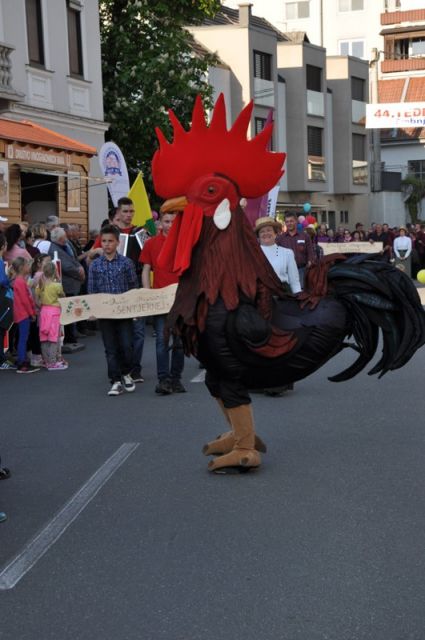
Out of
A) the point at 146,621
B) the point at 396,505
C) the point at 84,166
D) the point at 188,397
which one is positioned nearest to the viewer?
the point at 146,621

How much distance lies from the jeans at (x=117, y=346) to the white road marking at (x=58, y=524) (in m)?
2.78

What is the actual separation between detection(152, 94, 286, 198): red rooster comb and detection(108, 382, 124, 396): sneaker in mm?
4270

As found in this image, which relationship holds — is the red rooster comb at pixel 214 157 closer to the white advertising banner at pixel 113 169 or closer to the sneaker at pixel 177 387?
the sneaker at pixel 177 387

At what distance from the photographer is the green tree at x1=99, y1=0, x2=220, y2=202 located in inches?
1053

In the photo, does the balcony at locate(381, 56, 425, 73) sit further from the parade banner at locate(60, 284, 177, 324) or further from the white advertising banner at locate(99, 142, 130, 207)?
the parade banner at locate(60, 284, 177, 324)

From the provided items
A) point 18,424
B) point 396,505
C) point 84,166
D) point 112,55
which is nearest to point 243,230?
point 396,505

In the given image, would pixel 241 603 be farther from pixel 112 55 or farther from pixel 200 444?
pixel 112 55

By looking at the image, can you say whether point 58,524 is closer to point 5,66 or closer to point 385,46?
point 5,66

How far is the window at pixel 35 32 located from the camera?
22.8 metres

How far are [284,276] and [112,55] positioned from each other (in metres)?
20.6

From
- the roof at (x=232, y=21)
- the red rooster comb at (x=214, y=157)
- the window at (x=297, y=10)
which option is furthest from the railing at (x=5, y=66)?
the window at (x=297, y=10)

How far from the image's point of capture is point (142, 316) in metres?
10.3

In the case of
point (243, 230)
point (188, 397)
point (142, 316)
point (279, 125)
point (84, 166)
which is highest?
point (279, 125)

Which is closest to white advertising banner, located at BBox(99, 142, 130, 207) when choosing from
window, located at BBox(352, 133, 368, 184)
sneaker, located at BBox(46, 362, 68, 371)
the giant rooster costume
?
sneaker, located at BBox(46, 362, 68, 371)
